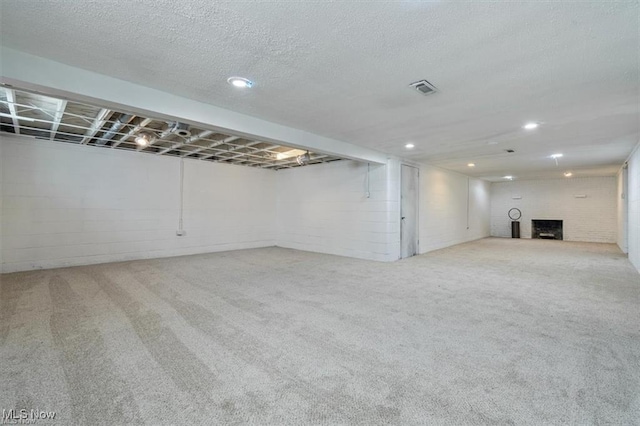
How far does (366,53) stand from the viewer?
225 centimetres

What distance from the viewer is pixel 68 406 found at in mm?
1637

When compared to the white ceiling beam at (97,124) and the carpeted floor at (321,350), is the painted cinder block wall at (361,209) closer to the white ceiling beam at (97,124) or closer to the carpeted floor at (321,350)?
the carpeted floor at (321,350)

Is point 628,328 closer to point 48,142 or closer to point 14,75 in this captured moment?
point 14,75

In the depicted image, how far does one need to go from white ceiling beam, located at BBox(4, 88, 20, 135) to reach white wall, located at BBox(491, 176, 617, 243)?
14.2m

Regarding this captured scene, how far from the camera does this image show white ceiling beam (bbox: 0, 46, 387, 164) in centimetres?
234

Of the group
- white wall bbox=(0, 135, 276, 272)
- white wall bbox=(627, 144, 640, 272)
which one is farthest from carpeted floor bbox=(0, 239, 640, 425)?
white wall bbox=(627, 144, 640, 272)

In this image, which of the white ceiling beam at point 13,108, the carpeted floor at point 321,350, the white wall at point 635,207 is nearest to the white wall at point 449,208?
the carpeted floor at point 321,350

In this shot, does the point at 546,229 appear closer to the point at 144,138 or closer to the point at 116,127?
the point at 144,138

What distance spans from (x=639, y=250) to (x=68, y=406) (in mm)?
7995

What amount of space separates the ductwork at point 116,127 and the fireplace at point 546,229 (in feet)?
44.4

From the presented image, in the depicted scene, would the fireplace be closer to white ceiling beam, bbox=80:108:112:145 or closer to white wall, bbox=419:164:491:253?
white wall, bbox=419:164:491:253

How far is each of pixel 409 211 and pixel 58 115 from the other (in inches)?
268

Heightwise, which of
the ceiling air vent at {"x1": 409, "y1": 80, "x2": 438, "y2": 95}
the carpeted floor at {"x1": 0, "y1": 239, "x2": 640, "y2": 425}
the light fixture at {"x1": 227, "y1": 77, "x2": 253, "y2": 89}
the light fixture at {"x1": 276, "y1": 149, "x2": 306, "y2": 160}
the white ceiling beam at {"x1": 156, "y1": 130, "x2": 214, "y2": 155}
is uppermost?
the light fixture at {"x1": 276, "y1": 149, "x2": 306, "y2": 160}

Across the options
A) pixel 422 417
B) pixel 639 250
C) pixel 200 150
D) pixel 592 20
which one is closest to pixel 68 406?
pixel 422 417
